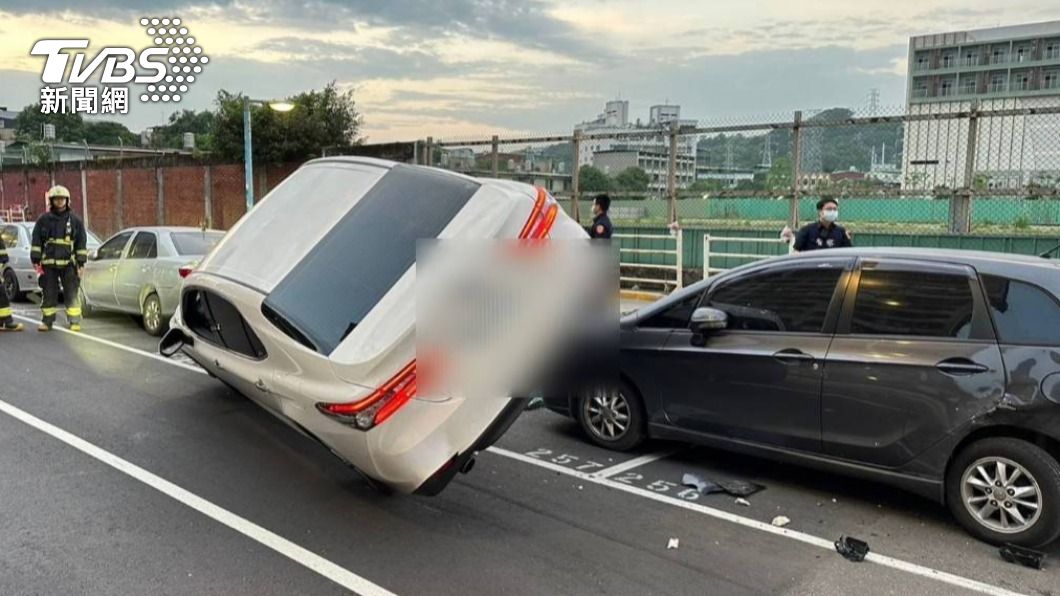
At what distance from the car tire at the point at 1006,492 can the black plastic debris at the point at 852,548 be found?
2.05ft

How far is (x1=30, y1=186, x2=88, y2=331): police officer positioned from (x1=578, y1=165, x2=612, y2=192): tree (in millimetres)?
7887

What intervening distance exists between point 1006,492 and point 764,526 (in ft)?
4.16

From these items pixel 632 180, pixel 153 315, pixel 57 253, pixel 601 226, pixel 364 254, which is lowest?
pixel 153 315

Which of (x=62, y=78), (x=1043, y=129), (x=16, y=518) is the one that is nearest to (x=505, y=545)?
(x=16, y=518)

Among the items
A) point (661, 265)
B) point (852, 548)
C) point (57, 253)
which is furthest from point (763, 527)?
point (57, 253)

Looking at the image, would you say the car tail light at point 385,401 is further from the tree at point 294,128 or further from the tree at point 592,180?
the tree at point 294,128

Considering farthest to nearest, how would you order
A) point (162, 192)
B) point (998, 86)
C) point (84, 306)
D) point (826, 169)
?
point (998, 86) < point (162, 192) < point (84, 306) < point (826, 169)

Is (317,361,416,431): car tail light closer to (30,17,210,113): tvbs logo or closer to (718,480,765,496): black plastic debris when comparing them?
(718,480,765,496): black plastic debris

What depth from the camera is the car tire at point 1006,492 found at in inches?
A: 155

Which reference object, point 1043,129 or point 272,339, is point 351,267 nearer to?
point 272,339

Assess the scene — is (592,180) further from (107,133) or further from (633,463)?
(107,133)

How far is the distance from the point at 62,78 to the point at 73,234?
10958 millimetres

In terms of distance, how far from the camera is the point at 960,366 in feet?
13.8

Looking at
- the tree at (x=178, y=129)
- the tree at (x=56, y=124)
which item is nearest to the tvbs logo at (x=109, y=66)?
the tree at (x=178, y=129)
